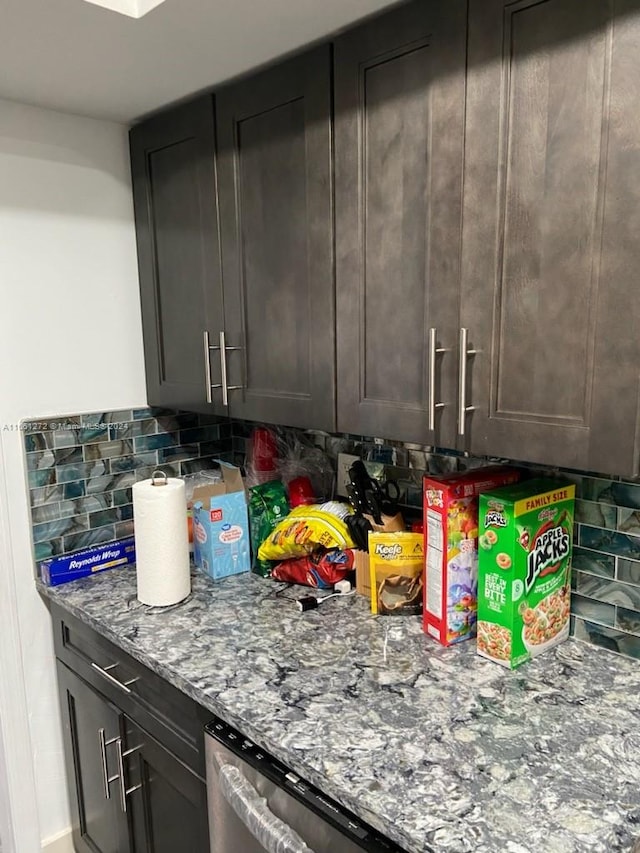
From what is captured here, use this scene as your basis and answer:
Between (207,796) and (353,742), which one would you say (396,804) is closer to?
(353,742)

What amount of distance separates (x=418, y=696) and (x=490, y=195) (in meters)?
0.91

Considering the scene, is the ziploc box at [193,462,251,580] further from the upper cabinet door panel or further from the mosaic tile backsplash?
the upper cabinet door panel

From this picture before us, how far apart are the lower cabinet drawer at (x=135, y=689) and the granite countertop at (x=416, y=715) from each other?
57mm

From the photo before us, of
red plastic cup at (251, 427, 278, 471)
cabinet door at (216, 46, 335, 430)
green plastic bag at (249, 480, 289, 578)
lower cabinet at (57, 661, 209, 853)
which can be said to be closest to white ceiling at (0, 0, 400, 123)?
cabinet door at (216, 46, 335, 430)

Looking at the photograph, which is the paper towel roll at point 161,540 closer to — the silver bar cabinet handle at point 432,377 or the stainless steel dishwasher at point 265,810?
the stainless steel dishwasher at point 265,810

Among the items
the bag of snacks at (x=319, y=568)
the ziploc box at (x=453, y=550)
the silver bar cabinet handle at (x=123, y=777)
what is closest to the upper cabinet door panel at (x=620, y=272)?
the ziploc box at (x=453, y=550)

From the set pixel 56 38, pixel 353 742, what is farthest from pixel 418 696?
pixel 56 38

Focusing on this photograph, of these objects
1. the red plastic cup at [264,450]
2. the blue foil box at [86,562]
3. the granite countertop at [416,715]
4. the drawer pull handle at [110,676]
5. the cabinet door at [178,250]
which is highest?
the cabinet door at [178,250]

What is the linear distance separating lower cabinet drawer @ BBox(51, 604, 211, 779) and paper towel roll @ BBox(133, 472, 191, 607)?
17 cm

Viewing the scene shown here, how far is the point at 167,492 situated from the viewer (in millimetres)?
1570

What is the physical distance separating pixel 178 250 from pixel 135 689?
3.66 ft

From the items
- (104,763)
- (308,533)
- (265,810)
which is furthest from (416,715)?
(104,763)

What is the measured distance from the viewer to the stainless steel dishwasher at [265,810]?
98cm

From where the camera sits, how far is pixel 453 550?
1.33 metres
